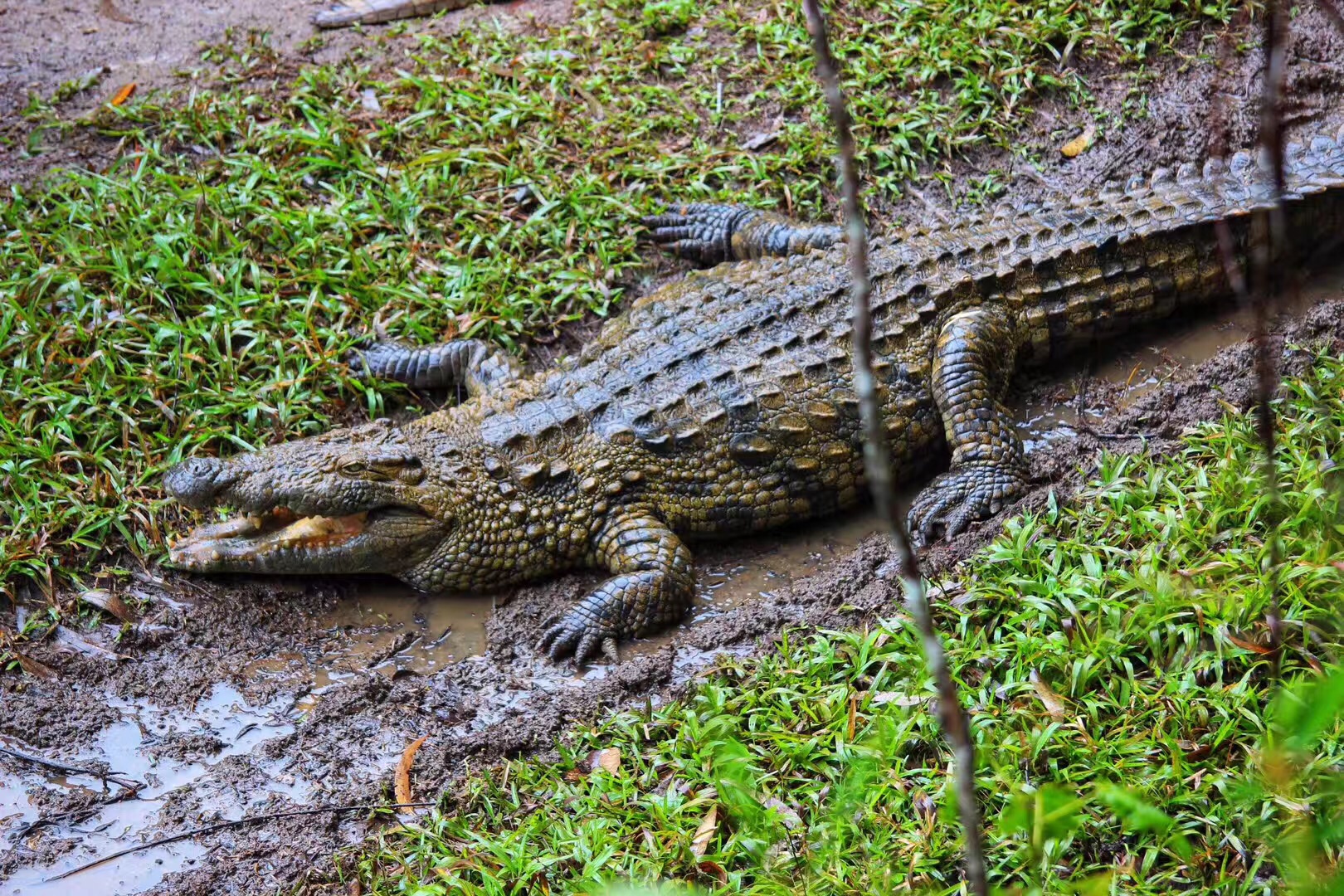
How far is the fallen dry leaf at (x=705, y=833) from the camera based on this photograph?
3273 millimetres

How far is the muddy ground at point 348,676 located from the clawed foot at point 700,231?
1682mm

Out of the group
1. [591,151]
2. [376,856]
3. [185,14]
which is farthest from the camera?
[185,14]

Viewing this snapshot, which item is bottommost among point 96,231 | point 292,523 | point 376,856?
point 376,856

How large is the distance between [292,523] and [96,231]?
2228mm

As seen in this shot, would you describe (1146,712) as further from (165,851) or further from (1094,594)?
(165,851)

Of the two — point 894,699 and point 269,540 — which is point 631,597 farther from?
point 269,540

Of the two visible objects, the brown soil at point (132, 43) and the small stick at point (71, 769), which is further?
the brown soil at point (132, 43)

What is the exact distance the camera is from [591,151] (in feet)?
20.8

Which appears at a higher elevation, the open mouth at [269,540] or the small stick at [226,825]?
the open mouth at [269,540]

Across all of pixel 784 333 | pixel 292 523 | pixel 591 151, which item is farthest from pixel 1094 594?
pixel 591 151

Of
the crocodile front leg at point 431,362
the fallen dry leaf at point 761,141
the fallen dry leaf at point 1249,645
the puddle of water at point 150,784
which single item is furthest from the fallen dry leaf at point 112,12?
the fallen dry leaf at point 1249,645

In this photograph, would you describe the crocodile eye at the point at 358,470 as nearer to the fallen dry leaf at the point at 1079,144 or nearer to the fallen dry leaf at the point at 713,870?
the fallen dry leaf at the point at 713,870

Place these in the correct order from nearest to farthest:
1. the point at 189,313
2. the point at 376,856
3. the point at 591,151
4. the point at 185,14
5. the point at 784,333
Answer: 1. the point at 376,856
2. the point at 784,333
3. the point at 189,313
4. the point at 591,151
5. the point at 185,14

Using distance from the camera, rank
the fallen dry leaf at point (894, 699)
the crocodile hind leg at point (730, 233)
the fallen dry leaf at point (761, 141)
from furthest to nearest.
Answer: the fallen dry leaf at point (761, 141)
the crocodile hind leg at point (730, 233)
the fallen dry leaf at point (894, 699)
